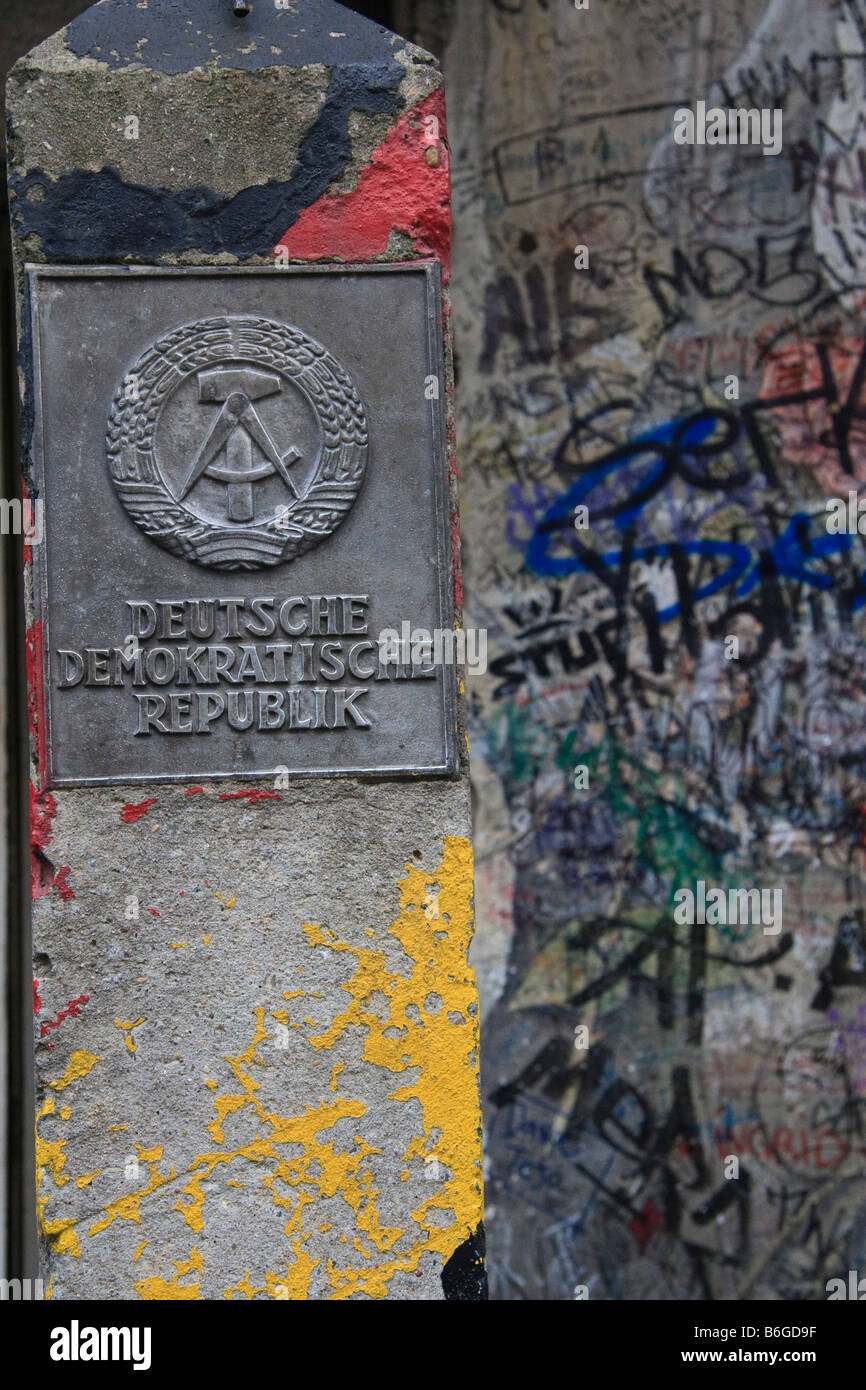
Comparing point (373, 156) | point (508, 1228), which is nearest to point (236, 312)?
point (373, 156)

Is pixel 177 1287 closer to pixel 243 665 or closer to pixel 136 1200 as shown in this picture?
pixel 136 1200

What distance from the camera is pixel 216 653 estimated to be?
2.13m

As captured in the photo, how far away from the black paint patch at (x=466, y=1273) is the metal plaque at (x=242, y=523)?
0.83m

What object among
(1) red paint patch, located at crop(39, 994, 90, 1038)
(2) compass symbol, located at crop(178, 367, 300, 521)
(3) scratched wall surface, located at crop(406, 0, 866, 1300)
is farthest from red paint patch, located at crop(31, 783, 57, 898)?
(3) scratched wall surface, located at crop(406, 0, 866, 1300)

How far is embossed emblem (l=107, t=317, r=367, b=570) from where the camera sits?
6.93ft

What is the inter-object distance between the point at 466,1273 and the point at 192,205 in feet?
6.33

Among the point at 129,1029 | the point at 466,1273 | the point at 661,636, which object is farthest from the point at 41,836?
the point at 661,636

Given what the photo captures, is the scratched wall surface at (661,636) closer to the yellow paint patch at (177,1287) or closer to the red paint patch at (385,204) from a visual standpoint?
the red paint patch at (385,204)

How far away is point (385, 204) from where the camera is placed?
6.99ft

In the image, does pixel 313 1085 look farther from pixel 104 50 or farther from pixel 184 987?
pixel 104 50

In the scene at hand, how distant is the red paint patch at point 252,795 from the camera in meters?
2.11

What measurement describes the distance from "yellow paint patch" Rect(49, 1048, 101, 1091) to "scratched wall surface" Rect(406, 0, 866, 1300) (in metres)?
1.68

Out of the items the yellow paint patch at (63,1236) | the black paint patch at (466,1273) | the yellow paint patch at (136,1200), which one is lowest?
the black paint patch at (466,1273)

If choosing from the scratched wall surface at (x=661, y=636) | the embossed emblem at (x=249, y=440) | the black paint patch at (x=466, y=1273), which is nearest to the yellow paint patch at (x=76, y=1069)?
the black paint patch at (x=466, y=1273)
